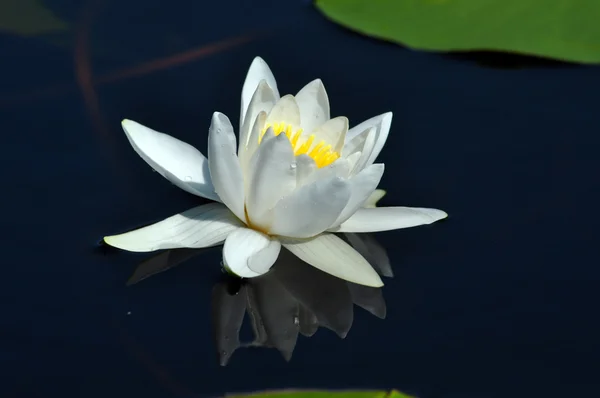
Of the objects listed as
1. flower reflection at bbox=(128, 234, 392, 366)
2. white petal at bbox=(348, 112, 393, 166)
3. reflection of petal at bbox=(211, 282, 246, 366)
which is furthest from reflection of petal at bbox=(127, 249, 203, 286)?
white petal at bbox=(348, 112, 393, 166)

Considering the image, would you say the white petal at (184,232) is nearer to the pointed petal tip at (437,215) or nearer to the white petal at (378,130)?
the white petal at (378,130)

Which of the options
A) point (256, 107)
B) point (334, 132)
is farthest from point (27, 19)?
point (334, 132)

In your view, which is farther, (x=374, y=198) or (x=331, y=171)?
(x=374, y=198)

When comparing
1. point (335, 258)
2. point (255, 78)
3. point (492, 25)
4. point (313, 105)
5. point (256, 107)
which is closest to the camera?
point (335, 258)

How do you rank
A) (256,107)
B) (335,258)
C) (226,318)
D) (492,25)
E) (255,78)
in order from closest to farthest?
(226,318)
(335,258)
(256,107)
(255,78)
(492,25)

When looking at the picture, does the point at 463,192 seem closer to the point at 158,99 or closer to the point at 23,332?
the point at 158,99

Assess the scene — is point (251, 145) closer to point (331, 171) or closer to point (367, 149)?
point (331, 171)

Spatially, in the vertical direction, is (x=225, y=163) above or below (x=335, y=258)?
above

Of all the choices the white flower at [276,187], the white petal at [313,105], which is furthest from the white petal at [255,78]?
the white petal at [313,105]
